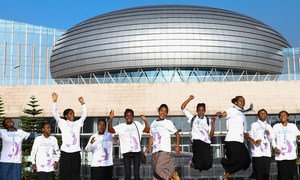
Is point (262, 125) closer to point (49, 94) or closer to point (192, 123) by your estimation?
point (192, 123)

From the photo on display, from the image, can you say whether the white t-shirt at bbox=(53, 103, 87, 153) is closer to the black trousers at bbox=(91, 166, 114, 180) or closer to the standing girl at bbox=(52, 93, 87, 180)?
the standing girl at bbox=(52, 93, 87, 180)

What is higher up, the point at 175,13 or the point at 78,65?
the point at 175,13

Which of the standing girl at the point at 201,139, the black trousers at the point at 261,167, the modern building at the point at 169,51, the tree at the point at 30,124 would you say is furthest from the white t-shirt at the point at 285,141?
the modern building at the point at 169,51

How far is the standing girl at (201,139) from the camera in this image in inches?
356

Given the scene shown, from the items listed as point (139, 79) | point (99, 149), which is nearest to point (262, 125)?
Answer: point (99, 149)

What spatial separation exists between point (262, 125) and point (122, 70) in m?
36.4

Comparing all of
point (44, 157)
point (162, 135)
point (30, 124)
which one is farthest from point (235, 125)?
point (30, 124)

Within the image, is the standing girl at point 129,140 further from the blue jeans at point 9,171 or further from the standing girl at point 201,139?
the blue jeans at point 9,171

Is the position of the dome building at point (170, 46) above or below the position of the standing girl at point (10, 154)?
above

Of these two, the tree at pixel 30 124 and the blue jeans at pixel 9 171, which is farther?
the tree at pixel 30 124

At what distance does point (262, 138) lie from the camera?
30.7 ft

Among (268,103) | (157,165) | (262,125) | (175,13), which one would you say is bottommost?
(157,165)

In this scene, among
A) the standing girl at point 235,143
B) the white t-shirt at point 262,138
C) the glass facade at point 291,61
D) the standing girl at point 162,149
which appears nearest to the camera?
the standing girl at point 162,149

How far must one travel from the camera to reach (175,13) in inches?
1832
